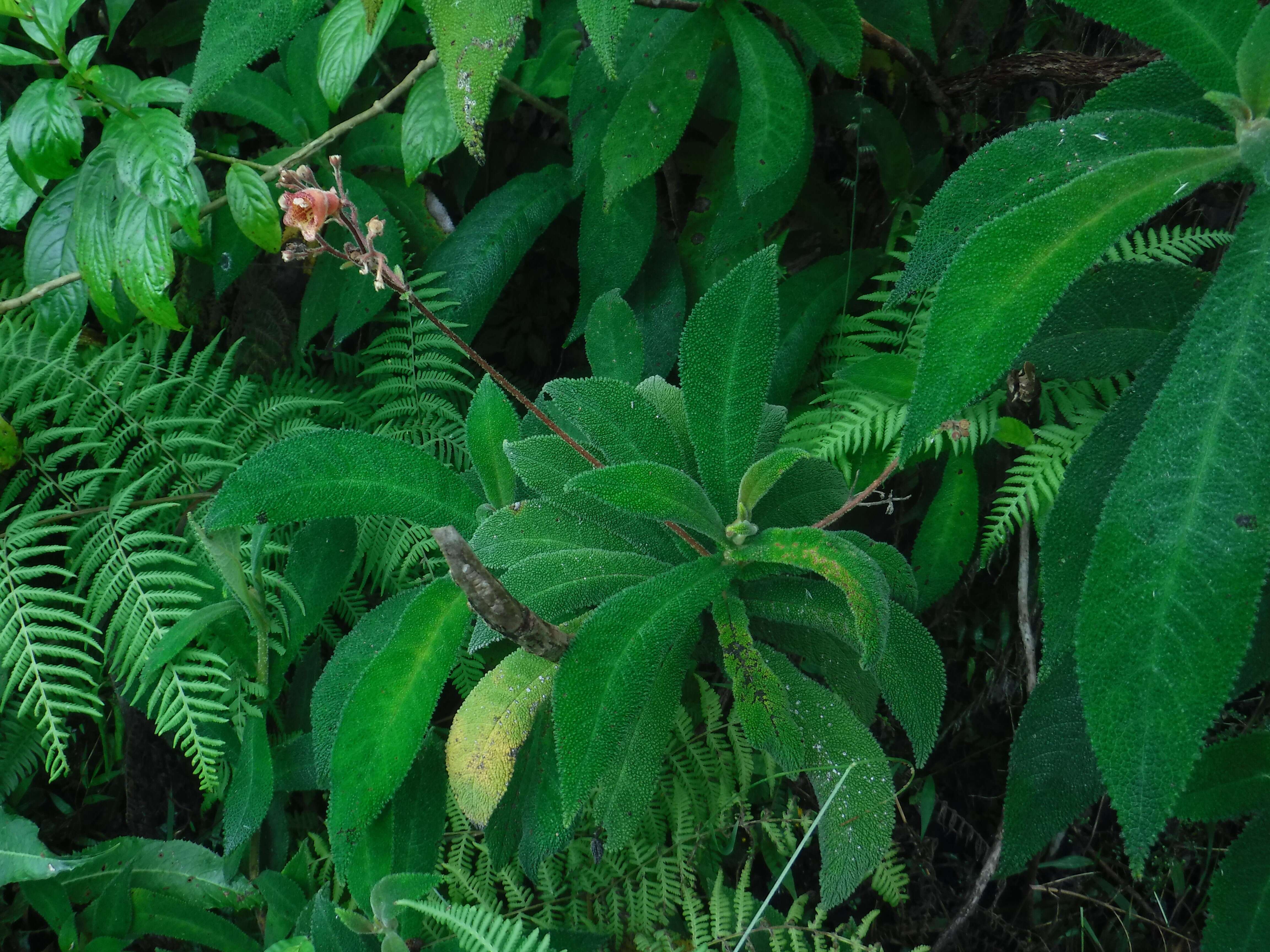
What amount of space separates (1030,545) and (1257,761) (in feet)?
2.16

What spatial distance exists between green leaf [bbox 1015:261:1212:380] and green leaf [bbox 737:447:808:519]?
386 mm

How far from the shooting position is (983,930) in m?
1.95

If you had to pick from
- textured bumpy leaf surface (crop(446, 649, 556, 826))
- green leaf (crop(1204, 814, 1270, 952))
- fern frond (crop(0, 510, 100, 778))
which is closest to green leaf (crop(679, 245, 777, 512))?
textured bumpy leaf surface (crop(446, 649, 556, 826))

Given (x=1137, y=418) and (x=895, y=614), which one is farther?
(x=895, y=614)

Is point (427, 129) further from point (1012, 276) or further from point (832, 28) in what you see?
point (1012, 276)

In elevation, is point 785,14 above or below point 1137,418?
above

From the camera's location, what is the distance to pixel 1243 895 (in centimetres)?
126

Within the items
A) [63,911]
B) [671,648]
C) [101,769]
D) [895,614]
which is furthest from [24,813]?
[895,614]

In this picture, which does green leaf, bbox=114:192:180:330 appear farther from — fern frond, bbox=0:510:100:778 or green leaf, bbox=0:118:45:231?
fern frond, bbox=0:510:100:778

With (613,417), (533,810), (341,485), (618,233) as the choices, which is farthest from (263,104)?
(533,810)

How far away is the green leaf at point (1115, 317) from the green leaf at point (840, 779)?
0.58 m

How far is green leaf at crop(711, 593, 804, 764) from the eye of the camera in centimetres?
123

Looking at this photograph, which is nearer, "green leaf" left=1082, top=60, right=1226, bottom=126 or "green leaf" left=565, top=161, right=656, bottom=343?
"green leaf" left=1082, top=60, right=1226, bottom=126

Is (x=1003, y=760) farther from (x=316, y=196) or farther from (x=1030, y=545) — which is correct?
(x=316, y=196)
